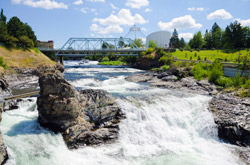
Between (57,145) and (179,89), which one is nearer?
(57,145)

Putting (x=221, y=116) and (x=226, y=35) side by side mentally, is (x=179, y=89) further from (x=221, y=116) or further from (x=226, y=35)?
(x=226, y=35)

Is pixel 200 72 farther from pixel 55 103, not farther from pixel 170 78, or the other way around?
pixel 55 103

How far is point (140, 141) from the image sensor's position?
40.7 ft

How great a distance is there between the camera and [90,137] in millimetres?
11422

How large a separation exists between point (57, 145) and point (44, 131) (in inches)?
64.7

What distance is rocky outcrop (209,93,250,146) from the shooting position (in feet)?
41.6

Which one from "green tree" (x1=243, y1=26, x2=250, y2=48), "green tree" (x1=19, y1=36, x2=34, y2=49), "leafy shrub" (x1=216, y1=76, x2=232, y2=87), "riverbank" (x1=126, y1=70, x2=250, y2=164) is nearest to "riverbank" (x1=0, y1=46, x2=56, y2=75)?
"green tree" (x1=19, y1=36, x2=34, y2=49)

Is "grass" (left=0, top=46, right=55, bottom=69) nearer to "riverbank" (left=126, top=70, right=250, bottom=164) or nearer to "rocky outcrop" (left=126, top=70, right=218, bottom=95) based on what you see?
"rocky outcrop" (left=126, top=70, right=218, bottom=95)

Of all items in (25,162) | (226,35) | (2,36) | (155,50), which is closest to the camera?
(25,162)

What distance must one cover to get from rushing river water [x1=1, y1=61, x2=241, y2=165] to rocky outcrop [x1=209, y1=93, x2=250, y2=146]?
2.38 ft

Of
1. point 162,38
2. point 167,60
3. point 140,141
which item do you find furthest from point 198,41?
point 140,141

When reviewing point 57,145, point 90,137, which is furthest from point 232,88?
point 57,145

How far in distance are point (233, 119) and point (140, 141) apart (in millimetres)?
8816

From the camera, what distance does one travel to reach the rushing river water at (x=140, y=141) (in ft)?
31.8
